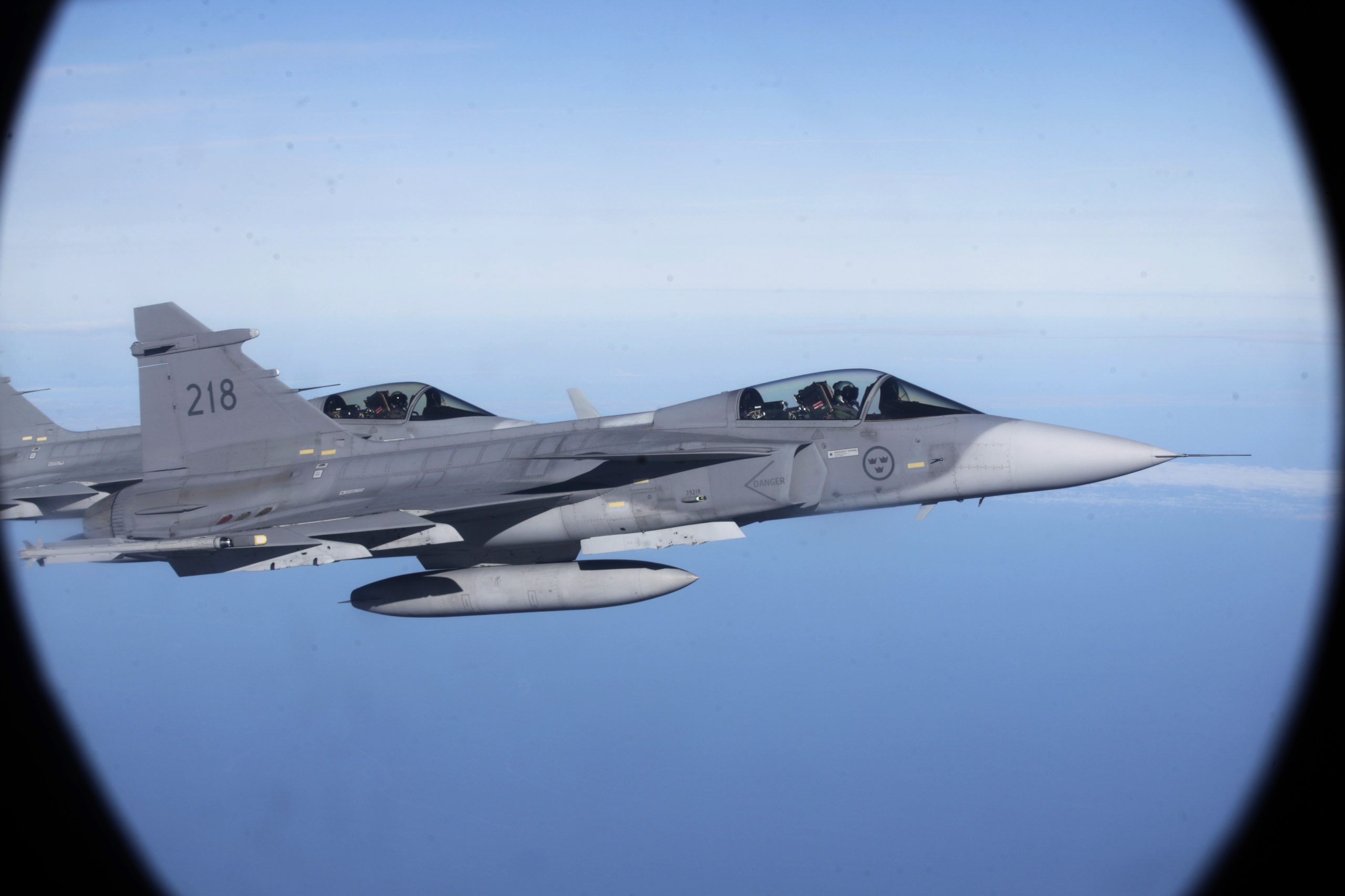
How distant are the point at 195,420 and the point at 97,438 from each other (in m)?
7.16

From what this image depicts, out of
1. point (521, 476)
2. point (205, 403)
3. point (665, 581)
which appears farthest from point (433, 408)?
point (665, 581)

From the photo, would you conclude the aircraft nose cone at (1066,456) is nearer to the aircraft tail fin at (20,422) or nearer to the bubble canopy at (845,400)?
the bubble canopy at (845,400)

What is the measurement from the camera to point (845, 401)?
13.2 meters

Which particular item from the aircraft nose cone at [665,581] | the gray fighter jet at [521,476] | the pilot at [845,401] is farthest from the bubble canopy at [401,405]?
the pilot at [845,401]

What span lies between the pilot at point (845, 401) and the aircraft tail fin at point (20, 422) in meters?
16.3

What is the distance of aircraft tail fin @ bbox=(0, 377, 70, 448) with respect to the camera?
2188 centimetres

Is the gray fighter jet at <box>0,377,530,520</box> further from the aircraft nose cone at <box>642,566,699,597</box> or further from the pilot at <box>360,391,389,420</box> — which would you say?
the aircraft nose cone at <box>642,566,699,597</box>

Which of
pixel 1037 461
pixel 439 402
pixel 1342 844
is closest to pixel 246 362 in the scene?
pixel 439 402

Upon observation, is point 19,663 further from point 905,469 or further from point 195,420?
point 905,469

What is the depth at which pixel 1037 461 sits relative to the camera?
12.5 m

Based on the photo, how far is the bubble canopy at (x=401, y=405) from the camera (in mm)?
18484

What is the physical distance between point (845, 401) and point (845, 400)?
0.05ft

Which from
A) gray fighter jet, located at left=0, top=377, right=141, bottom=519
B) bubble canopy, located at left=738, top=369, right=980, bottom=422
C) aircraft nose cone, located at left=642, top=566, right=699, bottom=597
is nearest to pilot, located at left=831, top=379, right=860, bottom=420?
bubble canopy, located at left=738, top=369, right=980, bottom=422

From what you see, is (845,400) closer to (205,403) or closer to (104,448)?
(205,403)
